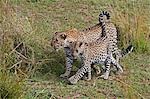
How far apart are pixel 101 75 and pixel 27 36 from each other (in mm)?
1088

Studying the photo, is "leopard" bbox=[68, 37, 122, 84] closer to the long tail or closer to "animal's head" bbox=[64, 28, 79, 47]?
"animal's head" bbox=[64, 28, 79, 47]

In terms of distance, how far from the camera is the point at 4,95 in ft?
18.6

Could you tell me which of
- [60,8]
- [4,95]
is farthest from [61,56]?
[60,8]

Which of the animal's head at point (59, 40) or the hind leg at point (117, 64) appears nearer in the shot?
the animal's head at point (59, 40)

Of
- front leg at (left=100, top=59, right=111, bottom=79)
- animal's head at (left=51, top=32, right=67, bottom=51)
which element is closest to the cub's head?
animal's head at (left=51, top=32, right=67, bottom=51)

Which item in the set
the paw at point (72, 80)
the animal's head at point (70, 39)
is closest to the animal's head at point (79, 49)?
the animal's head at point (70, 39)

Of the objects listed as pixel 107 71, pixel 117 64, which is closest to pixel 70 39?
pixel 107 71

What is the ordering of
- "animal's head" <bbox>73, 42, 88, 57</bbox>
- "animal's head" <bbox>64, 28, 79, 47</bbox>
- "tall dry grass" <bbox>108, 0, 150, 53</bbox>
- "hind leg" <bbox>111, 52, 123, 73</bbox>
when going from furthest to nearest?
1. "tall dry grass" <bbox>108, 0, 150, 53</bbox>
2. "hind leg" <bbox>111, 52, 123, 73</bbox>
3. "animal's head" <bbox>64, 28, 79, 47</bbox>
4. "animal's head" <bbox>73, 42, 88, 57</bbox>

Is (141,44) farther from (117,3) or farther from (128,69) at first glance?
(117,3)

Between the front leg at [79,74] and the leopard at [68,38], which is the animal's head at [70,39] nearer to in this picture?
the leopard at [68,38]

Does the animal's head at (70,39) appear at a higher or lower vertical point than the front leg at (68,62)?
higher

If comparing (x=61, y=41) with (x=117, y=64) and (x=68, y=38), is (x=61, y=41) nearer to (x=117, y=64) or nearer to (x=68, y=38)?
(x=68, y=38)

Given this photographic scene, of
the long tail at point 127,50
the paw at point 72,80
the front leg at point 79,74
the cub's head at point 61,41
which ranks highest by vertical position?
the cub's head at point 61,41

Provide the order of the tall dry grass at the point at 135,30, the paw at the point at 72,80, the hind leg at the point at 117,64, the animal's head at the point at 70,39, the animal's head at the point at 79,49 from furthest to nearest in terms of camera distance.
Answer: the tall dry grass at the point at 135,30
the hind leg at the point at 117,64
the animal's head at the point at 70,39
the animal's head at the point at 79,49
the paw at the point at 72,80
